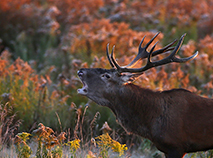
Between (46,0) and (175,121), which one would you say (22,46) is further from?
(175,121)

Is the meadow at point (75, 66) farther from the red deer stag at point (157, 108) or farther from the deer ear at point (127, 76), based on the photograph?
the deer ear at point (127, 76)

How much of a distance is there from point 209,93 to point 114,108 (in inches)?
178

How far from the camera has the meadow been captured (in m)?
4.93

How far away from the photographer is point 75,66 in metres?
6.92

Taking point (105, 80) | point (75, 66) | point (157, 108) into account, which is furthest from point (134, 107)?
point (75, 66)

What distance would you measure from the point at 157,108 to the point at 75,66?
3.14 m

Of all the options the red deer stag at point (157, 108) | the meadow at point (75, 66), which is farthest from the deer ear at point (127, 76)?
the meadow at point (75, 66)

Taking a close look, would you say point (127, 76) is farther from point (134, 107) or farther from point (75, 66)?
point (75, 66)

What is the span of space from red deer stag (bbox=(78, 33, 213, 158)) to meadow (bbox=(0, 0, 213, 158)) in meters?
0.37

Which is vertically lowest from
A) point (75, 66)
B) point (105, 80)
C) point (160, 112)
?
point (160, 112)

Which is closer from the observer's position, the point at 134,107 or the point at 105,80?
the point at 134,107

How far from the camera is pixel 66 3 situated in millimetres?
14211

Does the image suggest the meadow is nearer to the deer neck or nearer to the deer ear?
the deer neck

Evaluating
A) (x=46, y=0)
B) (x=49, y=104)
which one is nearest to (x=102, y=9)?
(x=46, y=0)
